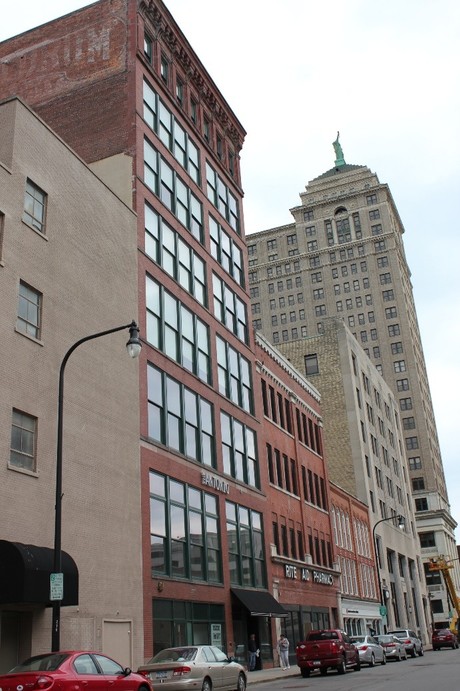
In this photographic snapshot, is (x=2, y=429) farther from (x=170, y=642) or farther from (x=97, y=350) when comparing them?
(x=170, y=642)

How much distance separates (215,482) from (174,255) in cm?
1045

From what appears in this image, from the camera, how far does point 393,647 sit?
1603 inches

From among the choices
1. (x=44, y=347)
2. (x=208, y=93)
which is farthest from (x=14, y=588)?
(x=208, y=93)

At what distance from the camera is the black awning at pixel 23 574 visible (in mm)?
18391

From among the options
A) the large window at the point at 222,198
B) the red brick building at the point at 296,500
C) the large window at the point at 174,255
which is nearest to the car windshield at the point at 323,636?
the red brick building at the point at 296,500

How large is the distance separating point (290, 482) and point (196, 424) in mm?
13838

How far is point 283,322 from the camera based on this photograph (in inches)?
5012

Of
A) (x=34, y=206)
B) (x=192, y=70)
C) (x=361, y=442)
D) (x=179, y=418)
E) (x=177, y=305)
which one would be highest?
(x=192, y=70)

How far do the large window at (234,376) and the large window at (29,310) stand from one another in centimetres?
1492

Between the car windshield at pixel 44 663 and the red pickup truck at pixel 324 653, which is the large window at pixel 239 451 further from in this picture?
the car windshield at pixel 44 663

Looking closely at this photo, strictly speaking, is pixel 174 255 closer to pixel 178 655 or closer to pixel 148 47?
pixel 148 47

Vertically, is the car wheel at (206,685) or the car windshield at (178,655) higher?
the car windshield at (178,655)

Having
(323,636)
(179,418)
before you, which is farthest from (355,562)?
(179,418)

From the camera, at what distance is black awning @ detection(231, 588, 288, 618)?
32.6 m
